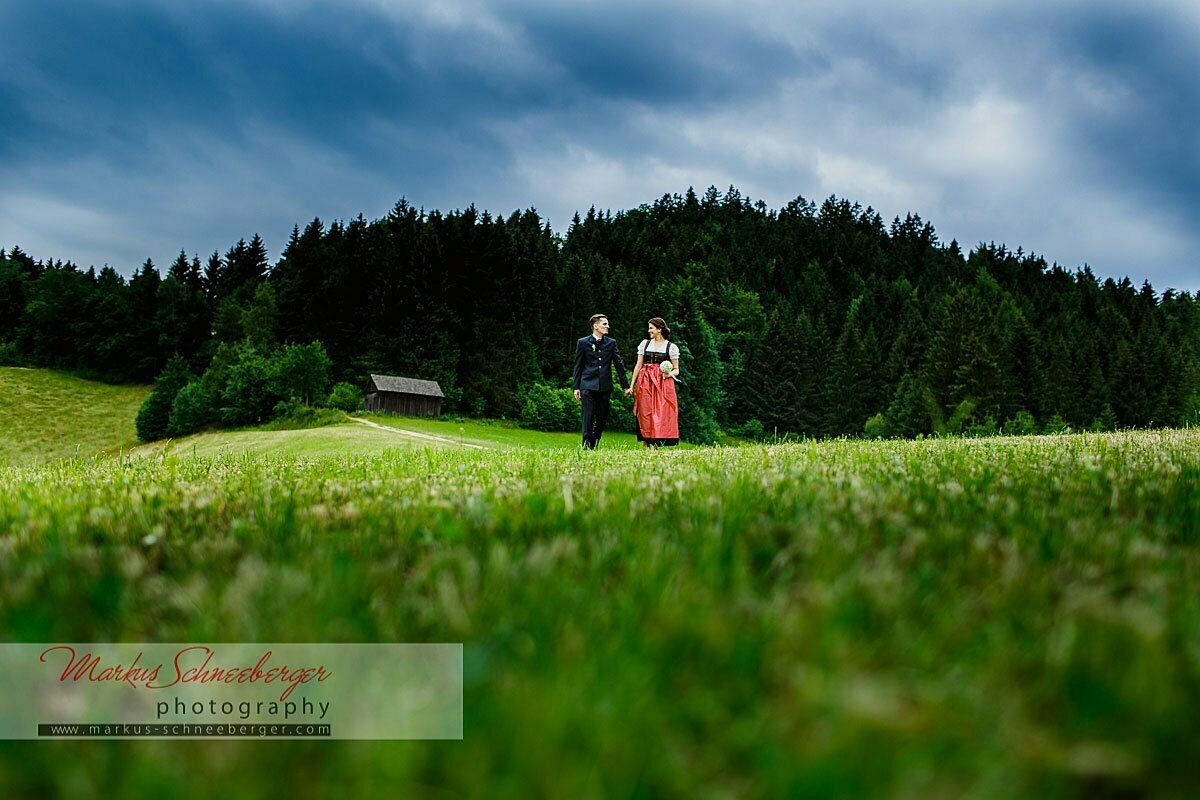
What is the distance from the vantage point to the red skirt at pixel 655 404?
19.0 meters

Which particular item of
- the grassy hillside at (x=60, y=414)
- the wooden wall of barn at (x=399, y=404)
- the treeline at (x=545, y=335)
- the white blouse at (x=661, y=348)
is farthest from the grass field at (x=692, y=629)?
the treeline at (x=545, y=335)

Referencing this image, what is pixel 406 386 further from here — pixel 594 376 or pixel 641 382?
pixel 594 376

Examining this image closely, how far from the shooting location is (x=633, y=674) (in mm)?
1584

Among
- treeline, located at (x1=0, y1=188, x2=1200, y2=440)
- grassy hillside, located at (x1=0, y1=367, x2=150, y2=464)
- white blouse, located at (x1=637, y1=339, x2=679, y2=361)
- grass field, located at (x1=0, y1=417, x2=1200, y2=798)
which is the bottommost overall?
grassy hillside, located at (x1=0, y1=367, x2=150, y2=464)

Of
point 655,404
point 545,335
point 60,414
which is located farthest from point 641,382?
point 60,414

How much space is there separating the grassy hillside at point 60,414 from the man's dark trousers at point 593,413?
217 feet

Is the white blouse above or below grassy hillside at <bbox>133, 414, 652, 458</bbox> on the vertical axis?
above

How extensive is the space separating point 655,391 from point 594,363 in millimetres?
2728

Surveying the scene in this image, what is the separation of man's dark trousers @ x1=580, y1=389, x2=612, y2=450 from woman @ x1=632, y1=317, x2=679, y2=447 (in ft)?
5.44

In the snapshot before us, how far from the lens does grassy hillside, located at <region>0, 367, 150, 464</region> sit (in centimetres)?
7231

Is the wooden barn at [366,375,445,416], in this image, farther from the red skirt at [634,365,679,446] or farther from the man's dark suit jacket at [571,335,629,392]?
the man's dark suit jacket at [571,335,629,392]

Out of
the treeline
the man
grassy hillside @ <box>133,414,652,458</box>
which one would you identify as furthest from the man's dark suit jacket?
the treeline

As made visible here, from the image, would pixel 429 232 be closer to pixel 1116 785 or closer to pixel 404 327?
pixel 404 327

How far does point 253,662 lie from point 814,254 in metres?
184
